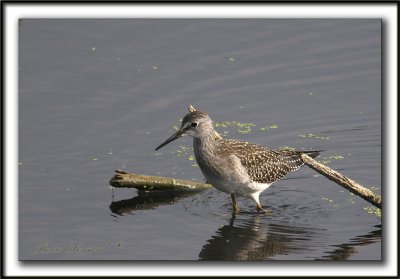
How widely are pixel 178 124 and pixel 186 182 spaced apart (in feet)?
8.04

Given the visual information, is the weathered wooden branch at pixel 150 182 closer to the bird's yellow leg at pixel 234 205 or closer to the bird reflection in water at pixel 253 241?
the bird's yellow leg at pixel 234 205

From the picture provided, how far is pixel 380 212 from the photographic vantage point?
1703cm

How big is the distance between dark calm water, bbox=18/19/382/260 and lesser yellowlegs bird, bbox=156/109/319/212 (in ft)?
1.51

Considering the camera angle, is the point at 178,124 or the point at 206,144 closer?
the point at 206,144

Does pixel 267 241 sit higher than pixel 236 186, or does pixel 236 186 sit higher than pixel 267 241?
pixel 236 186

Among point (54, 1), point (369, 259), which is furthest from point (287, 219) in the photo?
point (54, 1)

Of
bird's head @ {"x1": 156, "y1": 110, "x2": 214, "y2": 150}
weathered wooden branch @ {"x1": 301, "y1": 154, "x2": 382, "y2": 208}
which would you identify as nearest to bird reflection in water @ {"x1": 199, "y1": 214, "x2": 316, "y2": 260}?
weathered wooden branch @ {"x1": 301, "y1": 154, "x2": 382, "y2": 208}

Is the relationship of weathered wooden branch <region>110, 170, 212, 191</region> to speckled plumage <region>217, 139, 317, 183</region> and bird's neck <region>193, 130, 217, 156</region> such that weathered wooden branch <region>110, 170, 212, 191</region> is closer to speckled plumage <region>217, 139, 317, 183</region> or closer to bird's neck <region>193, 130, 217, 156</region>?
bird's neck <region>193, 130, 217, 156</region>

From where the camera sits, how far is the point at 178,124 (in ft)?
66.3

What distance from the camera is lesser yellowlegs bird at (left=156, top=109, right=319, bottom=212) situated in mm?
17125

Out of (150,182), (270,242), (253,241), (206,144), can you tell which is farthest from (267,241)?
(150,182)

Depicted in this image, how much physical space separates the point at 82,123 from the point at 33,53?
112 inches

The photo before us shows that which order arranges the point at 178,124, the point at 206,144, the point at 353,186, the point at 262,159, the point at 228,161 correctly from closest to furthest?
1. the point at 353,186
2. the point at 228,161
3. the point at 206,144
4. the point at 262,159
5. the point at 178,124

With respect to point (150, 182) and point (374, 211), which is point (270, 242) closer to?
point (374, 211)
